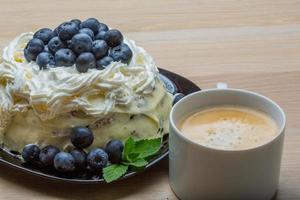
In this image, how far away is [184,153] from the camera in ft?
2.85

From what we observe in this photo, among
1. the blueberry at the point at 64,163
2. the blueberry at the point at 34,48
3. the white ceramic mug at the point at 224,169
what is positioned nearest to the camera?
the white ceramic mug at the point at 224,169

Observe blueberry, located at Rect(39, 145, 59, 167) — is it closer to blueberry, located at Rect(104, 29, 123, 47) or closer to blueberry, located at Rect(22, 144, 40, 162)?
blueberry, located at Rect(22, 144, 40, 162)

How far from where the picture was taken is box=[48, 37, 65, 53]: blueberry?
104cm

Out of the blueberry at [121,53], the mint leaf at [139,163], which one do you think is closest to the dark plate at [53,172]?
the mint leaf at [139,163]

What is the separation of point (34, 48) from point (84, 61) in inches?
3.7

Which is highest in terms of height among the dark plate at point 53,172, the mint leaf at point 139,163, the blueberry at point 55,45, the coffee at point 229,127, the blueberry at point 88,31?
the blueberry at point 88,31

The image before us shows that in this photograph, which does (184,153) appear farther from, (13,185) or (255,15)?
(255,15)

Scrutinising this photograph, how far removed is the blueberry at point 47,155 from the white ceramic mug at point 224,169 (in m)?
0.17

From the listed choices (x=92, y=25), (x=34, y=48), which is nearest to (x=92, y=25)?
(x=92, y=25)

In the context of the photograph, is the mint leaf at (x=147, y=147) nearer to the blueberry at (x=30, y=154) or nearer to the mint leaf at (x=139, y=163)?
the mint leaf at (x=139, y=163)

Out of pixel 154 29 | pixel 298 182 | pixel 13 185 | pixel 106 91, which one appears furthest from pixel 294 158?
pixel 154 29

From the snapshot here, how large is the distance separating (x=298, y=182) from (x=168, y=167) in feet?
0.63

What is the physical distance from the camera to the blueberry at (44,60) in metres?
1.02

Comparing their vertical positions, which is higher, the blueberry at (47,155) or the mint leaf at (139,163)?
the blueberry at (47,155)
